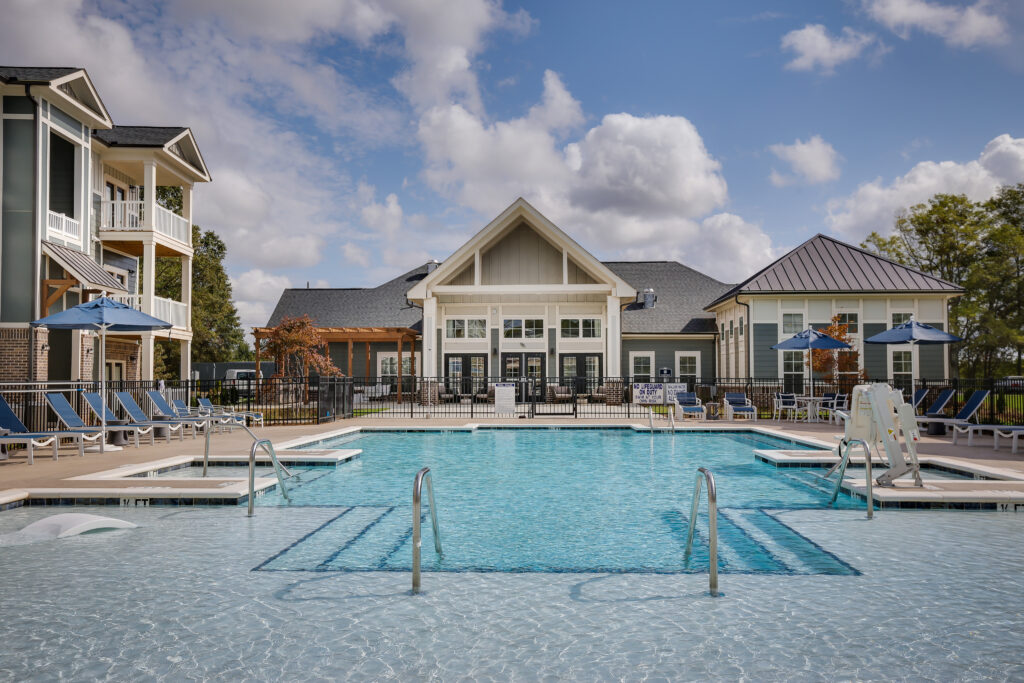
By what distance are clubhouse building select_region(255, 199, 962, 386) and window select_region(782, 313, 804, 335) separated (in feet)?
0.13

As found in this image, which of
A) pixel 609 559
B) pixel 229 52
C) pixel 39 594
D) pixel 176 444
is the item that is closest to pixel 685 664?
pixel 609 559

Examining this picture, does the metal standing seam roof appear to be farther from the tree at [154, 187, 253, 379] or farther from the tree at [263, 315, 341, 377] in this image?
the tree at [154, 187, 253, 379]

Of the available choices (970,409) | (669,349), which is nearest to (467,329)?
(669,349)

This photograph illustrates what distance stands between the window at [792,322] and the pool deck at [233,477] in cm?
1025

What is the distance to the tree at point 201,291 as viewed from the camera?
39369 millimetres

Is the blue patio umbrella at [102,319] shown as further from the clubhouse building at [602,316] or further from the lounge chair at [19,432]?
the clubhouse building at [602,316]

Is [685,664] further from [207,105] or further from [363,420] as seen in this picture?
[207,105]

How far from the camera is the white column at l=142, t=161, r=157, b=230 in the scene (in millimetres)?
21031

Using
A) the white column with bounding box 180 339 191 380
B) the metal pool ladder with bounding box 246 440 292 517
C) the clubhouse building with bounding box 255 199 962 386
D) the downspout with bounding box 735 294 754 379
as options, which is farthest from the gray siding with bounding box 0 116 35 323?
the downspout with bounding box 735 294 754 379

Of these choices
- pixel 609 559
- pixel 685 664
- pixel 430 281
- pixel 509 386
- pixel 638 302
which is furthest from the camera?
pixel 638 302

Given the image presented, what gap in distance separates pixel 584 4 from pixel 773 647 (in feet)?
58.7

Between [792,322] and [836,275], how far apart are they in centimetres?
269

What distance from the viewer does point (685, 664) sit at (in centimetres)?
375

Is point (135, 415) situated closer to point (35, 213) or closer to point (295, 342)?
point (35, 213)
